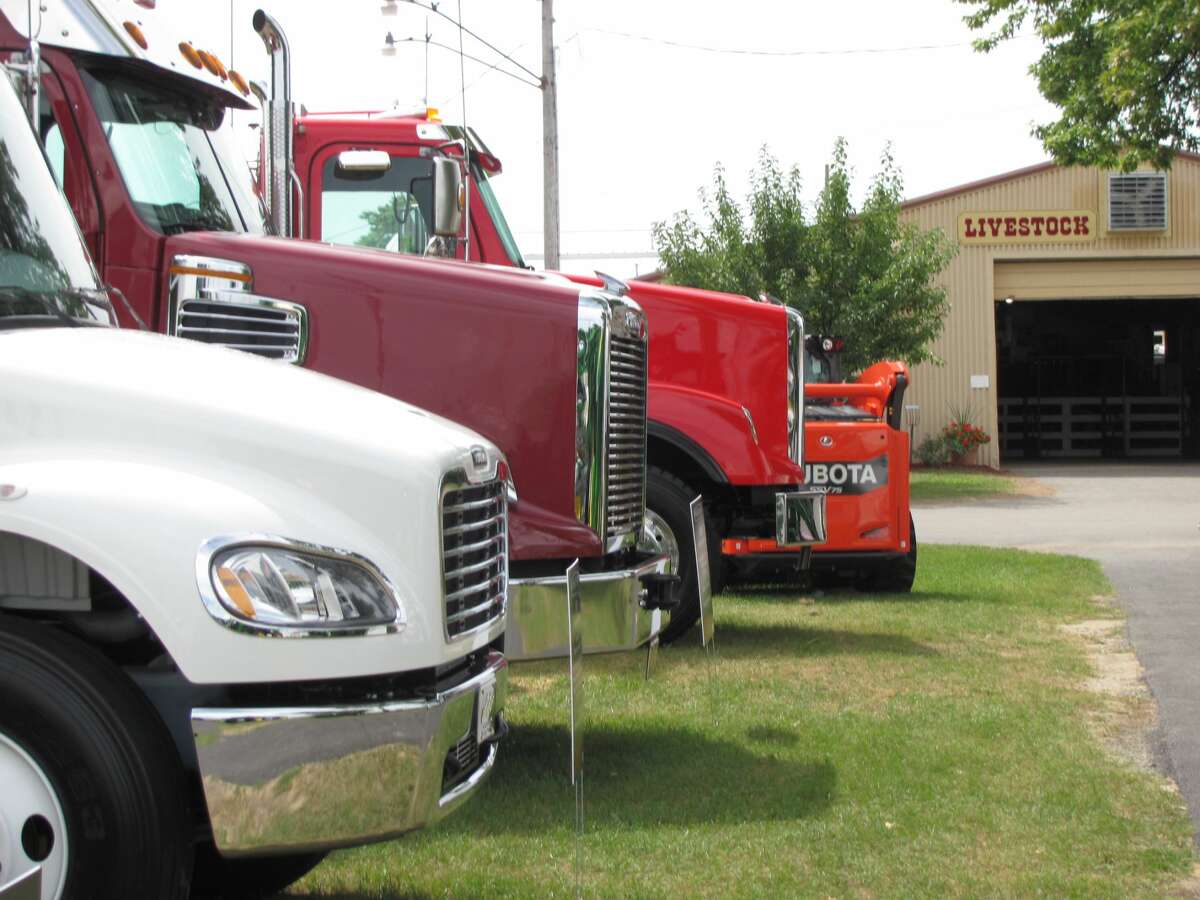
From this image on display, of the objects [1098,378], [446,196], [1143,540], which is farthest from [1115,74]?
[1098,378]

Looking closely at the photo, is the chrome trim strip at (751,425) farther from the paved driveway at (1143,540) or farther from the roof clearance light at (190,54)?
the roof clearance light at (190,54)

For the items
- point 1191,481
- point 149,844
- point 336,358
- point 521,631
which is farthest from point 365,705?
point 1191,481

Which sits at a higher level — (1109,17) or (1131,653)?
(1109,17)

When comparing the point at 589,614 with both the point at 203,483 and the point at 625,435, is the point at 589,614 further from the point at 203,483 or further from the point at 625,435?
the point at 203,483

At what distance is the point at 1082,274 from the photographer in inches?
1396

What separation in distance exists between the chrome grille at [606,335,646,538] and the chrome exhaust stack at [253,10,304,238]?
168 centimetres

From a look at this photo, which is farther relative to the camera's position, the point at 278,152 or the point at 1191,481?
the point at 1191,481

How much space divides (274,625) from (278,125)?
390 centimetres

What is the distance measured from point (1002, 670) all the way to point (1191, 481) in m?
23.2

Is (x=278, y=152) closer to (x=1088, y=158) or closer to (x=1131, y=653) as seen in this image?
(x=1131, y=653)

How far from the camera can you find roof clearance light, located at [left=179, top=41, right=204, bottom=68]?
21.9 ft

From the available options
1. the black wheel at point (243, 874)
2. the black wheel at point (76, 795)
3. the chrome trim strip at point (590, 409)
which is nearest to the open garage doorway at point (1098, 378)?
the chrome trim strip at point (590, 409)

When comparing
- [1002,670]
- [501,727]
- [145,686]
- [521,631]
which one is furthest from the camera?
[1002,670]

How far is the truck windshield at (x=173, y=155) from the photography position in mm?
6172
